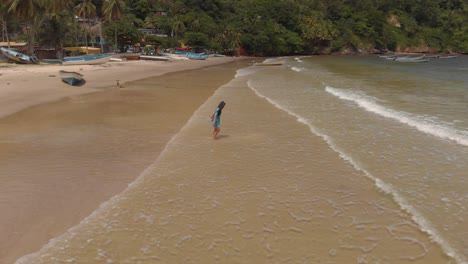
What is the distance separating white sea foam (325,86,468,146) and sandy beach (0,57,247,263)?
868 cm

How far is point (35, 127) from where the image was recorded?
43.5ft

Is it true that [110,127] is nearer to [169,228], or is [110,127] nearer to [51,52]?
[169,228]

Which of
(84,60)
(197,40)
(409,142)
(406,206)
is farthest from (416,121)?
(197,40)

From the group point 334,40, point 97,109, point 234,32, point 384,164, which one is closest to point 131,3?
point 234,32

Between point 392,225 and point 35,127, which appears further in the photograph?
point 35,127

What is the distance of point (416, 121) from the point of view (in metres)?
14.8

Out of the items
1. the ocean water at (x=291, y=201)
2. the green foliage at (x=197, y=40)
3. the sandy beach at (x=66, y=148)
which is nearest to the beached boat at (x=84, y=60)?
the sandy beach at (x=66, y=148)

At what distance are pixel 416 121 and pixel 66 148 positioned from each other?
13.0 metres

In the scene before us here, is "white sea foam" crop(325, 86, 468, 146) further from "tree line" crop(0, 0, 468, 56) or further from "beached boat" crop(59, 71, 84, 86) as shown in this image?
"tree line" crop(0, 0, 468, 56)

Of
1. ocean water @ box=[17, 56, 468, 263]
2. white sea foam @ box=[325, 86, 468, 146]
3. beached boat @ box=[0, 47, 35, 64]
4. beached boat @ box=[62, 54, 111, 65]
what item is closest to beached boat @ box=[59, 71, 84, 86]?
ocean water @ box=[17, 56, 468, 263]

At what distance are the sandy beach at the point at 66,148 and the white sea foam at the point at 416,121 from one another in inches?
342

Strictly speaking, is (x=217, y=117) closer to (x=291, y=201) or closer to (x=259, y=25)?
(x=291, y=201)

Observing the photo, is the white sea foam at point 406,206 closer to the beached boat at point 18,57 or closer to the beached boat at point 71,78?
the beached boat at point 71,78

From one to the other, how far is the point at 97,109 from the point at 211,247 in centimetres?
1314
